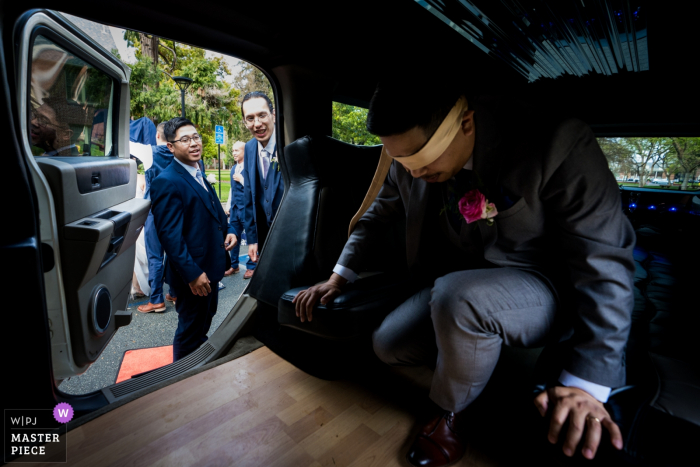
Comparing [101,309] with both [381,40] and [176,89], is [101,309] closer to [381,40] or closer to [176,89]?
[381,40]

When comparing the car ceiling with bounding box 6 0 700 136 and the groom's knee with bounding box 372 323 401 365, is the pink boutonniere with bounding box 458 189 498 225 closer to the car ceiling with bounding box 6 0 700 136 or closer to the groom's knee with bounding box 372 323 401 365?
the groom's knee with bounding box 372 323 401 365

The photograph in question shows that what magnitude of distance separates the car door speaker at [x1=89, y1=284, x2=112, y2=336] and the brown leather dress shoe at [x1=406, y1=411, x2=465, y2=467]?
3.88 ft

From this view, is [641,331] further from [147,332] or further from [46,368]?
[147,332]

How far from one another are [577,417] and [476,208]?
520 mm

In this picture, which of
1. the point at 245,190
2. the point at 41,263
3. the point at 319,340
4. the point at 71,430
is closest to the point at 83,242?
the point at 41,263

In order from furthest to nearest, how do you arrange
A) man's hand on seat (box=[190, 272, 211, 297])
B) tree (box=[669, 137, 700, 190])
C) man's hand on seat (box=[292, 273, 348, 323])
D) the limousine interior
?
man's hand on seat (box=[190, 272, 211, 297]) < tree (box=[669, 137, 700, 190]) < man's hand on seat (box=[292, 273, 348, 323]) < the limousine interior

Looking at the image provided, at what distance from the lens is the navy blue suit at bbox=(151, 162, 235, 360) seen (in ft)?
5.98

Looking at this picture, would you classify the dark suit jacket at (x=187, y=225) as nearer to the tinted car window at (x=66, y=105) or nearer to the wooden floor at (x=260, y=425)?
the tinted car window at (x=66, y=105)

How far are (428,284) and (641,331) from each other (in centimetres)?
67

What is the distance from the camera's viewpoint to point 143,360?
2.22 meters

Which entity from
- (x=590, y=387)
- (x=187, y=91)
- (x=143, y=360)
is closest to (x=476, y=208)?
(x=590, y=387)

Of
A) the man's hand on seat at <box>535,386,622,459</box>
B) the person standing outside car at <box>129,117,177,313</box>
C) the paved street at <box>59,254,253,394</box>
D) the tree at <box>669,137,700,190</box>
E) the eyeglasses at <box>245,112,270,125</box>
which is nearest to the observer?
the man's hand on seat at <box>535,386,622,459</box>

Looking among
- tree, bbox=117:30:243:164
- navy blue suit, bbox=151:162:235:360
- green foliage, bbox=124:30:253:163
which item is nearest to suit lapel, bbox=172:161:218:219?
navy blue suit, bbox=151:162:235:360

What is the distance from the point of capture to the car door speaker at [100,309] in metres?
1.26
